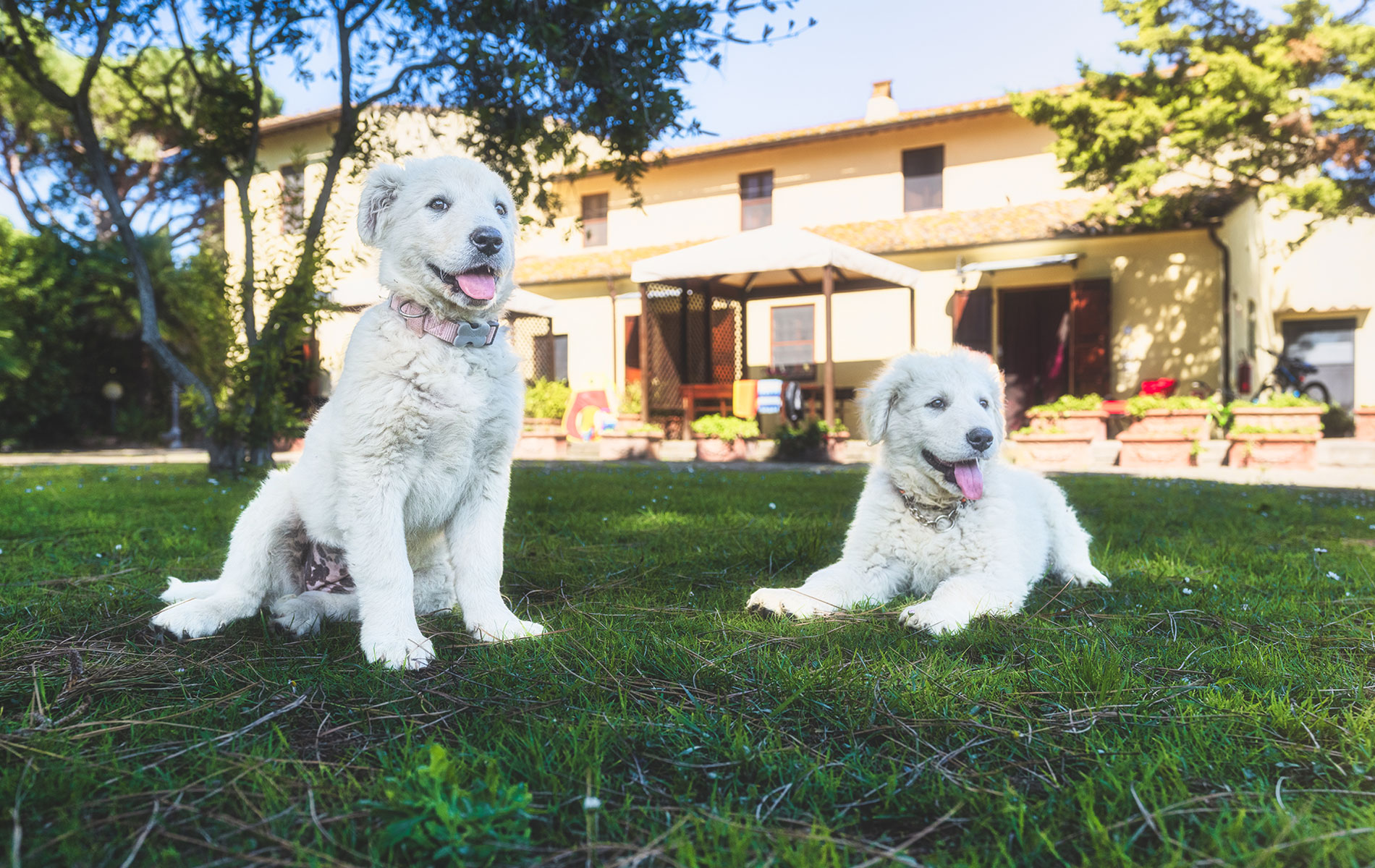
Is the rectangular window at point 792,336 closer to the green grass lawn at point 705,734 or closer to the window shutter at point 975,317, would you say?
the window shutter at point 975,317

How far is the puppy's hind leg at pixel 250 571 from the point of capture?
266 centimetres

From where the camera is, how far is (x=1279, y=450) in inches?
436

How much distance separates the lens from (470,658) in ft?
8.05

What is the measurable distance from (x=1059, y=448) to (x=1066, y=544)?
365 inches

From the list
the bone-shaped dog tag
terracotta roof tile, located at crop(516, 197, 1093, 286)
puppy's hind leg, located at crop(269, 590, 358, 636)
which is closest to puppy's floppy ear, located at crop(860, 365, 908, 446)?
the bone-shaped dog tag

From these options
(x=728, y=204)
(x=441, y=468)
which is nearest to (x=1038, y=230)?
(x=728, y=204)

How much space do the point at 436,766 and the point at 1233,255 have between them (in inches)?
664

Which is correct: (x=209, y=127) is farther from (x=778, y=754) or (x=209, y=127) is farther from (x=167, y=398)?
(x=167, y=398)

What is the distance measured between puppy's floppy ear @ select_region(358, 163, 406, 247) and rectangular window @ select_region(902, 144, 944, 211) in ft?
56.7

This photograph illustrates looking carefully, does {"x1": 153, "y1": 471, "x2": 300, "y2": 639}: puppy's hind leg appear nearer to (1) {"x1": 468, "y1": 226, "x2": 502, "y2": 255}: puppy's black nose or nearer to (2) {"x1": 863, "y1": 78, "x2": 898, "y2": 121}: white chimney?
(1) {"x1": 468, "y1": 226, "x2": 502, "y2": 255}: puppy's black nose

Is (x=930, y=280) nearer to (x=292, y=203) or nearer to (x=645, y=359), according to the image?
(x=645, y=359)

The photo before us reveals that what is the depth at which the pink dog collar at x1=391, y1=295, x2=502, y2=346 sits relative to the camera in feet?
8.48

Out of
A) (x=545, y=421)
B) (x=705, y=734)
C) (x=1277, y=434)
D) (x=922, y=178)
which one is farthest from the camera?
(x=922, y=178)

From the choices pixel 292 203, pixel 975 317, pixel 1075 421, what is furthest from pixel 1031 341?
pixel 292 203
